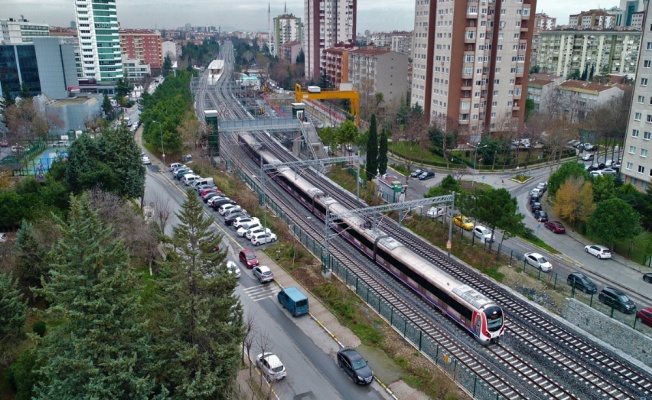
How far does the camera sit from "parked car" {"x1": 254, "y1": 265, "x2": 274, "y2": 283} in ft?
108

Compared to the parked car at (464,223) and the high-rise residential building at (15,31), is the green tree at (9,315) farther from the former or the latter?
the high-rise residential building at (15,31)

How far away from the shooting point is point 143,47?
168 metres

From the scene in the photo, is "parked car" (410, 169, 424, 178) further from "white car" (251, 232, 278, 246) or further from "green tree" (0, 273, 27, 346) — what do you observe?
"green tree" (0, 273, 27, 346)

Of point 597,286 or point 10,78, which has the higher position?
point 10,78

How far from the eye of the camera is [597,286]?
3316cm

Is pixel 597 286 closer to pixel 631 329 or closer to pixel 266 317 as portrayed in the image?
pixel 631 329

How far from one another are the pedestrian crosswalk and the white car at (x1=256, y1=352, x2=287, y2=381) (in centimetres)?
730

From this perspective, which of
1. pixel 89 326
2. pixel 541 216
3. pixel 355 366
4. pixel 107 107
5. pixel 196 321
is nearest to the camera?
pixel 89 326

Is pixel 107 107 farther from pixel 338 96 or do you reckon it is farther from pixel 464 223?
pixel 464 223

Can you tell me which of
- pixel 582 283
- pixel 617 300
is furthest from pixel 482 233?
pixel 617 300

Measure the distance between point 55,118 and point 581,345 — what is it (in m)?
71.8

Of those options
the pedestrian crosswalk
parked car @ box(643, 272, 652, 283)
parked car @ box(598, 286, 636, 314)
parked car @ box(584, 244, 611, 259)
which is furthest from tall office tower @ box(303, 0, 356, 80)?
parked car @ box(598, 286, 636, 314)

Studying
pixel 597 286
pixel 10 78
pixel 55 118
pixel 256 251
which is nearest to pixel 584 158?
pixel 597 286

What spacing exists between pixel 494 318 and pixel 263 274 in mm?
14505
